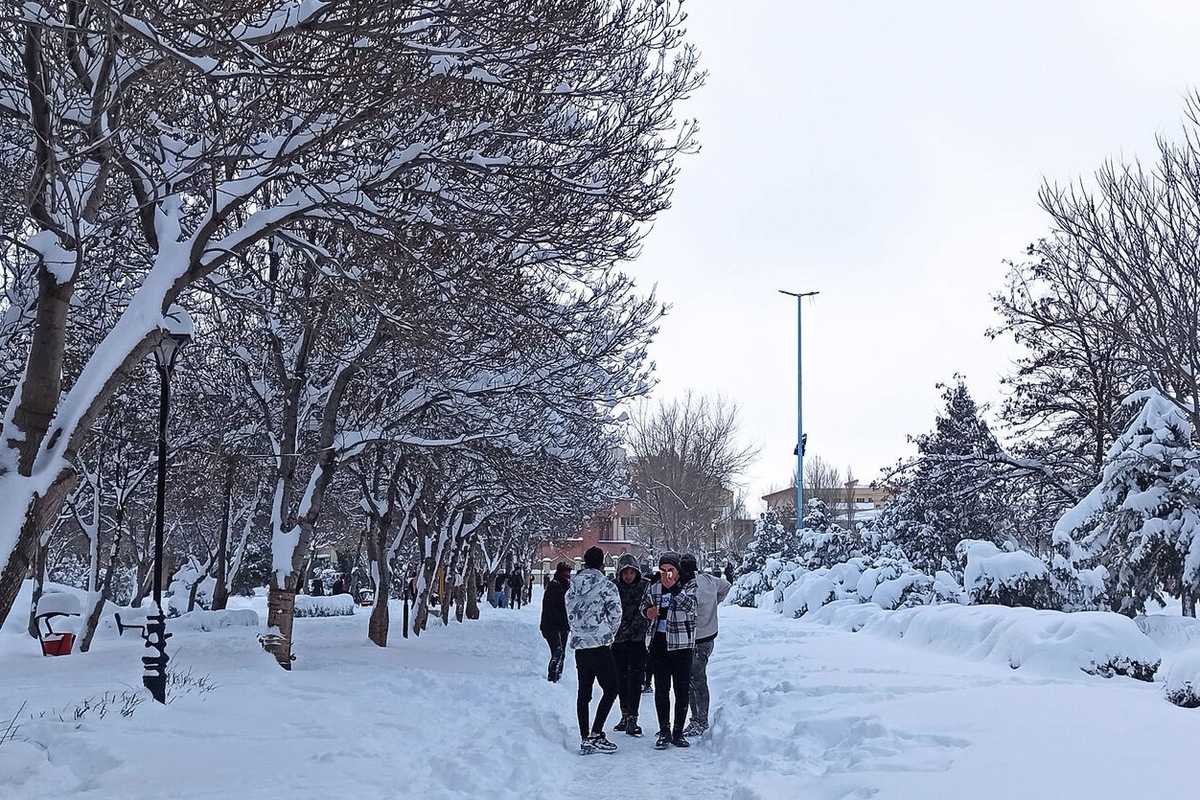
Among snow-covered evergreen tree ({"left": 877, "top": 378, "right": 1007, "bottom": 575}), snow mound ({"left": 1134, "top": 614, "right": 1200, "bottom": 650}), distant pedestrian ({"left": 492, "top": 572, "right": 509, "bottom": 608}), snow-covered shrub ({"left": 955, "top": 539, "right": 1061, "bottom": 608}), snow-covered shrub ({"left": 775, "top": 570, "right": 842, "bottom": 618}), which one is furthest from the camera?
distant pedestrian ({"left": 492, "top": 572, "right": 509, "bottom": 608})

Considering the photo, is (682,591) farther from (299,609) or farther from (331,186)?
(299,609)

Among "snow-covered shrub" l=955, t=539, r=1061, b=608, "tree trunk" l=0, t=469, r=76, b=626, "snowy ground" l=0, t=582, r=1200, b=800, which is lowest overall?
"snowy ground" l=0, t=582, r=1200, b=800

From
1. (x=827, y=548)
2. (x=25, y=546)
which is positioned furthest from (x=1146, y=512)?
(x=827, y=548)

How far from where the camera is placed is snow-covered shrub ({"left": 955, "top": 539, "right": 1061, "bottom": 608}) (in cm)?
2088

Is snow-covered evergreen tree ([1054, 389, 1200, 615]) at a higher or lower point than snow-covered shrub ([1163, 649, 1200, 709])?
higher

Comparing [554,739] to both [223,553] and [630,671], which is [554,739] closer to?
[630,671]

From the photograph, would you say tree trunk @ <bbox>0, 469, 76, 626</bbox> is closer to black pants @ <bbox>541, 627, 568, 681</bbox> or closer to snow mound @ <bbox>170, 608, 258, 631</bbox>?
black pants @ <bbox>541, 627, 568, 681</bbox>

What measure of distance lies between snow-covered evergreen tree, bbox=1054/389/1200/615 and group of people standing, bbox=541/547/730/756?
11.8 meters

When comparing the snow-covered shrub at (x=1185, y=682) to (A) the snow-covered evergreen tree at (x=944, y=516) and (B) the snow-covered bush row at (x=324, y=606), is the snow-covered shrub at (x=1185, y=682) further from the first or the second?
(B) the snow-covered bush row at (x=324, y=606)

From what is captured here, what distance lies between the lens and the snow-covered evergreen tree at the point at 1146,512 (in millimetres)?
18953

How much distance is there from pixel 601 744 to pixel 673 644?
3.81 feet

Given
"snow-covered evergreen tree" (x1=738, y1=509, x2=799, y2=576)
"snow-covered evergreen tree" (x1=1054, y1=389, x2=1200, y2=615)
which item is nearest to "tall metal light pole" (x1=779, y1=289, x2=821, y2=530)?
"snow-covered evergreen tree" (x1=738, y1=509, x2=799, y2=576)

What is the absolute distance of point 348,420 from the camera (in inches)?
702

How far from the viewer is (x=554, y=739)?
9.92m
